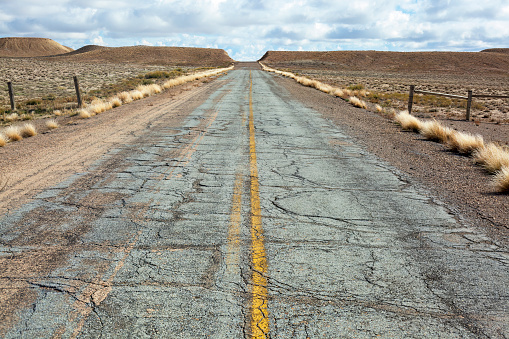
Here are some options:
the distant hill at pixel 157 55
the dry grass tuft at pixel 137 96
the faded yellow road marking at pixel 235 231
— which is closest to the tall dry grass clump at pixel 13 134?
the faded yellow road marking at pixel 235 231

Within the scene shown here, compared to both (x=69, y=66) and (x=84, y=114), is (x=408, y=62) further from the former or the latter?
(x=84, y=114)

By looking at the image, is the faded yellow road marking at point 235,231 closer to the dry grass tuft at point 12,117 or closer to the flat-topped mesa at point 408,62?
the dry grass tuft at point 12,117

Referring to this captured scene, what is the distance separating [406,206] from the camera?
18.9ft

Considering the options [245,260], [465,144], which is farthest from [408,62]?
[245,260]

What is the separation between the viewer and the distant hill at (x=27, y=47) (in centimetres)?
16812

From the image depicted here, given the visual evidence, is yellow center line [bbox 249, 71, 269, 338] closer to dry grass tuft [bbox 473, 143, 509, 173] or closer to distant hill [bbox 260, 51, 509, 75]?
dry grass tuft [bbox 473, 143, 509, 173]

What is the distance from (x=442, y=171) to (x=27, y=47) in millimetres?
207944

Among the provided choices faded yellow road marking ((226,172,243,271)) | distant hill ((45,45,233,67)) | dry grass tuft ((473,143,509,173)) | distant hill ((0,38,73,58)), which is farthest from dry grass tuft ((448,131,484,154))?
distant hill ((0,38,73,58))

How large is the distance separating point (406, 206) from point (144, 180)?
14.0 ft

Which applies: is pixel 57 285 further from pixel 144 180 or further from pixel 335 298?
pixel 144 180

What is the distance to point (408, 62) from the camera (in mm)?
106312

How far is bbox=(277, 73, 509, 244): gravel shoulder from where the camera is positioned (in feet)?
18.2

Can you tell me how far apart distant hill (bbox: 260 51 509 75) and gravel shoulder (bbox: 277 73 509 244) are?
80.9 m

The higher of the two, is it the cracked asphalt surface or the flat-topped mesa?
the flat-topped mesa
